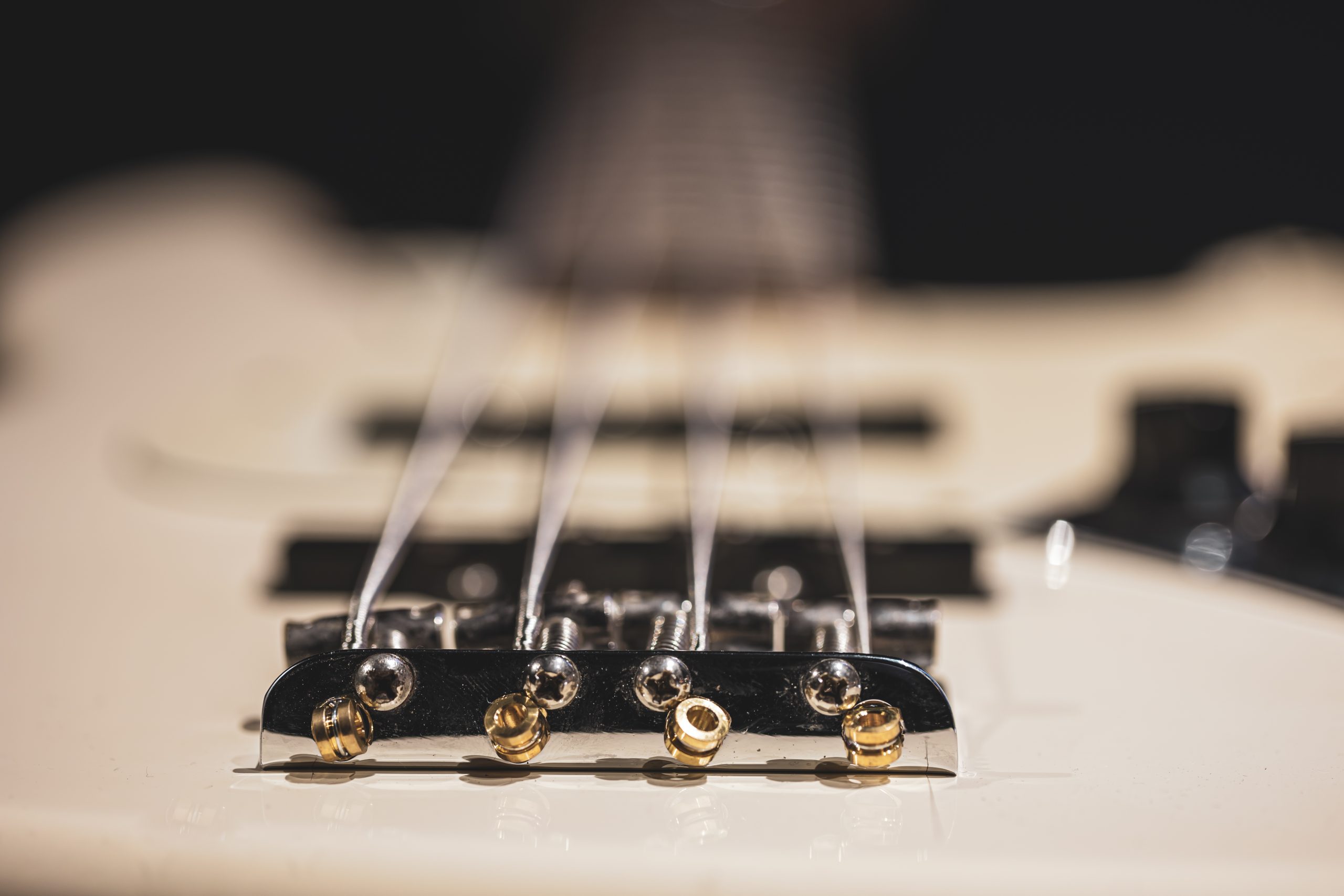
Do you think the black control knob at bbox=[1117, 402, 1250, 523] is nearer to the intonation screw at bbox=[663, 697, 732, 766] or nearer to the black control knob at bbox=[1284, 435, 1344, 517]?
the black control knob at bbox=[1284, 435, 1344, 517]

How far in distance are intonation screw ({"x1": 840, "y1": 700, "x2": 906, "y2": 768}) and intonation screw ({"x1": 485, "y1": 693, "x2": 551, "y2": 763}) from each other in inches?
4.7

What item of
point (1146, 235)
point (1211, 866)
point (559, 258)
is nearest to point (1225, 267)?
point (1146, 235)

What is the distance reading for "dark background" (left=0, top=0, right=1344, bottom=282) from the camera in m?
1.93

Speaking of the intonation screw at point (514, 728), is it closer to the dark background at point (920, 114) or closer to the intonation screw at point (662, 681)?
the intonation screw at point (662, 681)

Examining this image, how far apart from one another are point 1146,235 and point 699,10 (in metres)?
0.96

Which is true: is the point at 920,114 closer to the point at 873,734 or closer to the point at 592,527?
the point at 592,527

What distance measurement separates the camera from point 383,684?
39cm

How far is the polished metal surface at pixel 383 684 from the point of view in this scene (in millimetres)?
389

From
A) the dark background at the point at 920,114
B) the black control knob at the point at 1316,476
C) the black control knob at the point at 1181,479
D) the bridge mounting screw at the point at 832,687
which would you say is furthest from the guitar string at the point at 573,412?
the dark background at the point at 920,114

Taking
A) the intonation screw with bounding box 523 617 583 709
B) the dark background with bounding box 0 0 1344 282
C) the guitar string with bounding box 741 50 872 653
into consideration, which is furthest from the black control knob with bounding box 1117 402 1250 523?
the dark background with bounding box 0 0 1344 282

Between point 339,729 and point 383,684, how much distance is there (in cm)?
2

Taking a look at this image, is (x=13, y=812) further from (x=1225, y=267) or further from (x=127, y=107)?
(x=127, y=107)

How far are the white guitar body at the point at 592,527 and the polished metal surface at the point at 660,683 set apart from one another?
0.03 meters

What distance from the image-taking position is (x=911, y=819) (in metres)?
0.37
